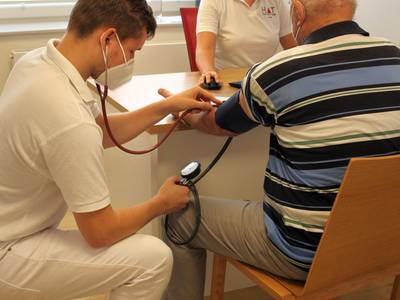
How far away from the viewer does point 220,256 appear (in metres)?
1.51

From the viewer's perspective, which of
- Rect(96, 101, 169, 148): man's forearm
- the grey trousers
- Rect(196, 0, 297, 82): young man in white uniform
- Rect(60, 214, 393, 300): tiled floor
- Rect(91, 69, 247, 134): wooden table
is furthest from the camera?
Rect(196, 0, 297, 82): young man in white uniform

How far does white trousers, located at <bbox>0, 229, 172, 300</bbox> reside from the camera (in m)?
1.20

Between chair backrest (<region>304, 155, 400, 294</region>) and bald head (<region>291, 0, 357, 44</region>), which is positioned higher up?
bald head (<region>291, 0, 357, 44</region>)

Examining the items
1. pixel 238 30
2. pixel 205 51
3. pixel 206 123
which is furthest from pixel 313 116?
pixel 238 30

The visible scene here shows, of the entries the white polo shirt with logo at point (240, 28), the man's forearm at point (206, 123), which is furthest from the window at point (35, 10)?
the man's forearm at point (206, 123)

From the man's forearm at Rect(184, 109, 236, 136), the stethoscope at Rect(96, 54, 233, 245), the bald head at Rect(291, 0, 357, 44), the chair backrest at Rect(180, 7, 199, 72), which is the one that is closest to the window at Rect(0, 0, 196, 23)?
the chair backrest at Rect(180, 7, 199, 72)

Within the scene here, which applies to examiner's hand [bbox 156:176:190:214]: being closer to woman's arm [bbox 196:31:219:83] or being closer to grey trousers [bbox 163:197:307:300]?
grey trousers [bbox 163:197:307:300]

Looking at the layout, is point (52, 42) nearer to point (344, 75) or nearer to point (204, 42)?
point (344, 75)

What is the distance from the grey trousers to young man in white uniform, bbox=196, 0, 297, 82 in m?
1.03

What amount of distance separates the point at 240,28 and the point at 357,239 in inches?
56.8

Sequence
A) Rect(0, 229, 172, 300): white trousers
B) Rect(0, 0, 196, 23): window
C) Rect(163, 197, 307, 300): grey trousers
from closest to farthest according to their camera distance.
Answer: Rect(0, 229, 172, 300): white trousers < Rect(163, 197, 307, 300): grey trousers < Rect(0, 0, 196, 23): window

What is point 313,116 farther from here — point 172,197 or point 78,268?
point 78,268

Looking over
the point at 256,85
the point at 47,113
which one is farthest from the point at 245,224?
the point at 47,113

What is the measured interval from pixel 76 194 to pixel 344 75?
0.67m
